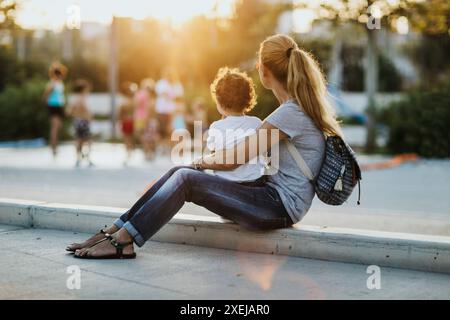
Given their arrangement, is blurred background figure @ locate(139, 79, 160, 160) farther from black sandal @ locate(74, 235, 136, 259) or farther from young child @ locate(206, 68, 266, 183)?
black sandal @ locate(74, 235, 136, 259)

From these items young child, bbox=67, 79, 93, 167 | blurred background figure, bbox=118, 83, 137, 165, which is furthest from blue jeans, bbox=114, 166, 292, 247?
blurred background figure, bbox=118, 83, 137, 165

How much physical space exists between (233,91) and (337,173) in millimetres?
989

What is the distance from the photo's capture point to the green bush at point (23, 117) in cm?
2092

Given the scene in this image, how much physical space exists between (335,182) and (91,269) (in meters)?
1.70

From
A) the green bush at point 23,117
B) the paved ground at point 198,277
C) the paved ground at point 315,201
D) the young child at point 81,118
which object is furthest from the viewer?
the green bush at point 23,117

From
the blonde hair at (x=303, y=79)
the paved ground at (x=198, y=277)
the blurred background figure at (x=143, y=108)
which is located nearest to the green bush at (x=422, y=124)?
the blurred background figure at (x=143, y=108)

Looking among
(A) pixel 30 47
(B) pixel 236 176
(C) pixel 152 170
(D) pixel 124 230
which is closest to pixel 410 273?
(B) pixel 236 176

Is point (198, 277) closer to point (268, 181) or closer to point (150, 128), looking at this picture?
point (268, 181)

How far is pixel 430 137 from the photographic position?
15.7 m

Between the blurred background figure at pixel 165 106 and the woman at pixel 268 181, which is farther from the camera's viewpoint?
the blurred background figure at pixel 165 106

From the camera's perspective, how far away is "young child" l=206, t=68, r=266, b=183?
18.5ft

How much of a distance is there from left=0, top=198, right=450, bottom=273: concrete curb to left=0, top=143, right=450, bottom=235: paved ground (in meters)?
1.60

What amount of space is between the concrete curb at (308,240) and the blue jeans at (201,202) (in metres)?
0.16

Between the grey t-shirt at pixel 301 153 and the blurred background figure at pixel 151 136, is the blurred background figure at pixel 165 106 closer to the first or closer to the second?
the blurred background figure at pixel 151 136
